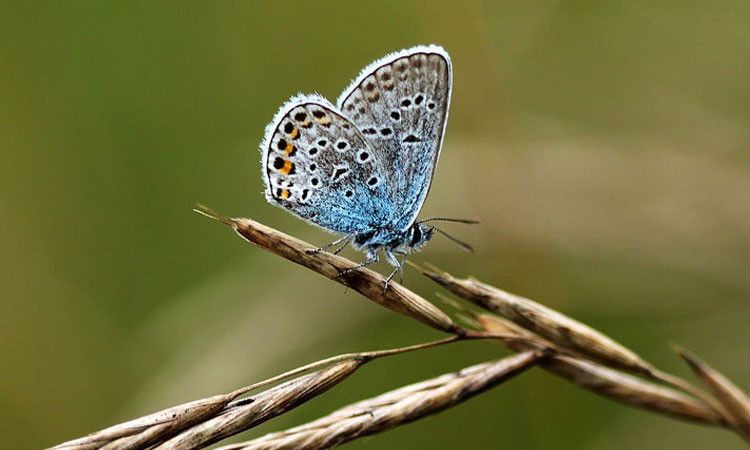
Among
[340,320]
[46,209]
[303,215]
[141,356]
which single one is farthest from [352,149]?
[46,209]

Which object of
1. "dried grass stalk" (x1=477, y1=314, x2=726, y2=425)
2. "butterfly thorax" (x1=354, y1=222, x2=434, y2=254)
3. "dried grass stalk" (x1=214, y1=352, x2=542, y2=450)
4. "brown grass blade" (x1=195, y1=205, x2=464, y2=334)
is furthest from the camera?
"butterfly thorax" (x1=354, y1=222, x2=434, y2=254)

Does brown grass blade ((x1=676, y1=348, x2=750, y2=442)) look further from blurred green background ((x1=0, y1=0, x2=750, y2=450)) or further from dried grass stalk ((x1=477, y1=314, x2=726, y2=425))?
blurred green background ((x1=0, y1=0, x2=750, y2=450))

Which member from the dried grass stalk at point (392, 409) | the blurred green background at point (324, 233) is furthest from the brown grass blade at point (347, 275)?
the blurred green background at point (324, 233)

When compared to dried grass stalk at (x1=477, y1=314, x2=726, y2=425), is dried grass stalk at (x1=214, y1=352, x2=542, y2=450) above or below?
below

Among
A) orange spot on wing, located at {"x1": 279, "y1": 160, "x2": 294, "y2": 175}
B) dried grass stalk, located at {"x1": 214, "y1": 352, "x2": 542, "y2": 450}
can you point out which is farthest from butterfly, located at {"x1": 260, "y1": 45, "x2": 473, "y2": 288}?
dried grass stalk, located at {"x1": 214, "y1": 352, "x2": 542, "y2": 450}

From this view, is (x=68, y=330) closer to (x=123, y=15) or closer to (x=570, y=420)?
(x=123, y=15)

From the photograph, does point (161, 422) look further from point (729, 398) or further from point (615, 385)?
point (729, 398)
